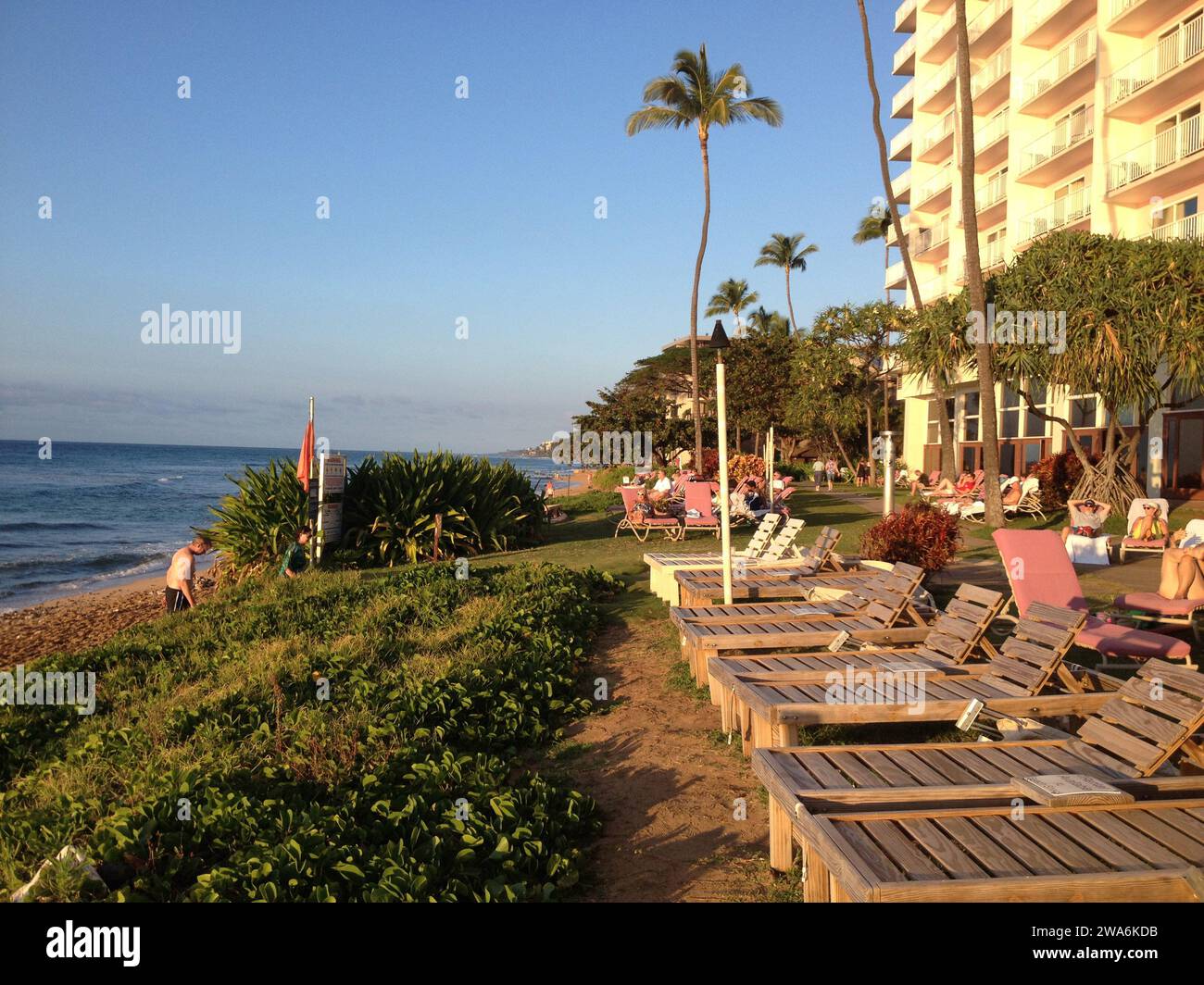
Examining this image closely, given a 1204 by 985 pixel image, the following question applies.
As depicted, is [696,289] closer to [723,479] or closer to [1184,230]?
[1184,230]

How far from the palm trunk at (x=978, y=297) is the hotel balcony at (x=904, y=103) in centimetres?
2503

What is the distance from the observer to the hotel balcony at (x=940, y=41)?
3441 cm

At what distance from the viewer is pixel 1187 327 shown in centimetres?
1426

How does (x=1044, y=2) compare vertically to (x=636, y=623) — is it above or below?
above

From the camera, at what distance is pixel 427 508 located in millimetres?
14531

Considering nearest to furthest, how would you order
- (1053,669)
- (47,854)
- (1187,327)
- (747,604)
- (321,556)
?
(47,854) → (1053,669) → (747,604) → (321,556) → (1187,327)

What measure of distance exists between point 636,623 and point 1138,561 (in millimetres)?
8250

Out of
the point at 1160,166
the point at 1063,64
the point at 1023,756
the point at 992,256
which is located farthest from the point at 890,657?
the point at 992,256

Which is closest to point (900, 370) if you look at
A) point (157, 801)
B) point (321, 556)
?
point (321, 556)

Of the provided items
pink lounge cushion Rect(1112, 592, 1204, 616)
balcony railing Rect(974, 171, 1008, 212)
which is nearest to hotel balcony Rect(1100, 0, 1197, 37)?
balcony railing Rect(974, 171, 1008, 212)
